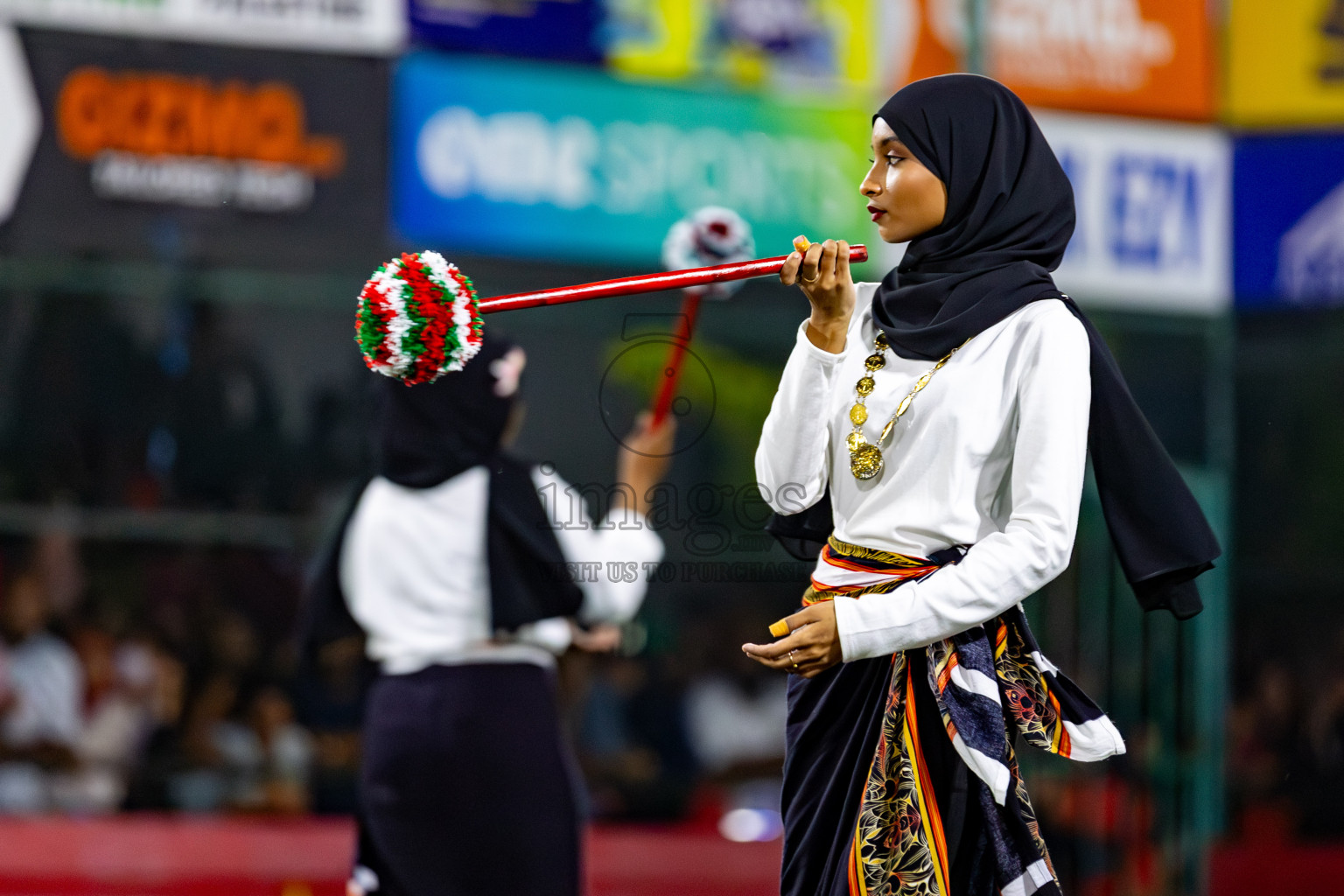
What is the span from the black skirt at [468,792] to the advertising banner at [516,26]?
4293mm

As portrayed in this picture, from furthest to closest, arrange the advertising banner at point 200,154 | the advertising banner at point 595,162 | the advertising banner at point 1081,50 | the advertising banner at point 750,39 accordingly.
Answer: the advertising banner at point 1081,50, the advertising banner at point 750,39, the advertising banner at point 595,162, the advertising banner at point 200,154

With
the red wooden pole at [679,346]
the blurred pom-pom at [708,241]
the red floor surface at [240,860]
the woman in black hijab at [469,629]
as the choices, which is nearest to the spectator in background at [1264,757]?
the red floor surface at [240,860]

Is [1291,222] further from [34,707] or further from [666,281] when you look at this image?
[666,281]

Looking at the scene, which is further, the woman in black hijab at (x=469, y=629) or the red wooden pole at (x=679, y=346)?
the woman in black hijab at (x=469, y=629)

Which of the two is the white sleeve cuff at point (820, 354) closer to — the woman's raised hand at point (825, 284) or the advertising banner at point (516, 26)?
the woman's raised hand at point (825, 284)

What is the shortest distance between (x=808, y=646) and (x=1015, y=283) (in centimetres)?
55

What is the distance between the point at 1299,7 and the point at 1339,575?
9.73 feet

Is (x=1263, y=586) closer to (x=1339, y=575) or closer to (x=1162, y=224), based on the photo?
(x=1339, y=575)

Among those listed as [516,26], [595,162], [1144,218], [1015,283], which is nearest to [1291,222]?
[1144,218]

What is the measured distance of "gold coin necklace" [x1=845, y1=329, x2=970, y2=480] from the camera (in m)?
2.12

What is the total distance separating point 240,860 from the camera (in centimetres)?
597

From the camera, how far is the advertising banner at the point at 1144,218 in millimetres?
8125

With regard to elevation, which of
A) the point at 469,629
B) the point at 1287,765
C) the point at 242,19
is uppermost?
the point at 242,19

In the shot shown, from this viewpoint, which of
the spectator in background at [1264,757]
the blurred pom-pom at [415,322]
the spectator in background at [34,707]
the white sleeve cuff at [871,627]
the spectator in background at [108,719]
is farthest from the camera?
the spectator in background at [1264,757]
